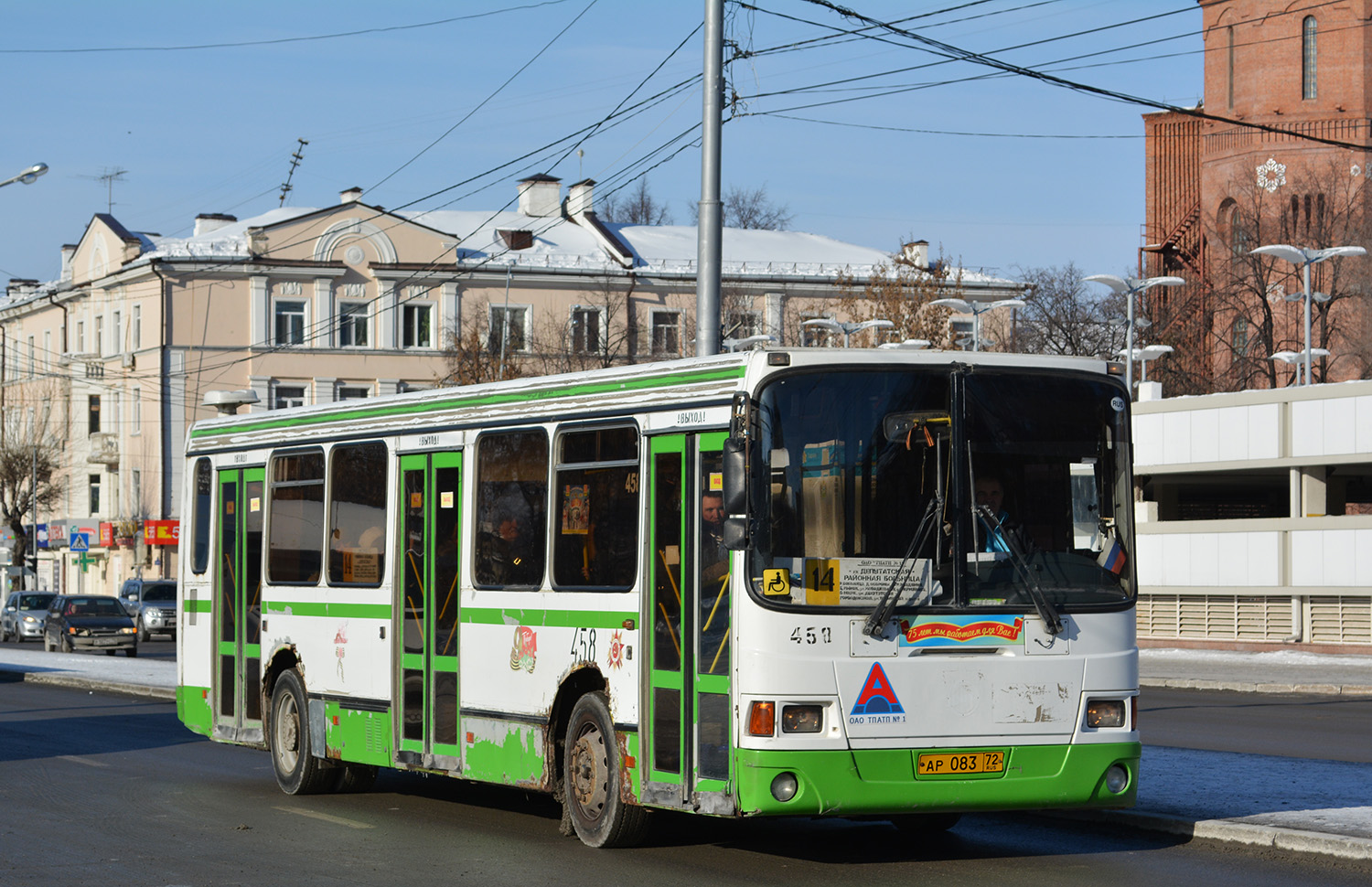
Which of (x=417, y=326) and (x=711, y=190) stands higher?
(x=417, y=326)

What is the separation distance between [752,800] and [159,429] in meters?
63.8

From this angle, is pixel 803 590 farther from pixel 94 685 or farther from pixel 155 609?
pixel 155 609

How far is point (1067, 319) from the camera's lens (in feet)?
249

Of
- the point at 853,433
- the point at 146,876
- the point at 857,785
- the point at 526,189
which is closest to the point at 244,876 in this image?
the point at 146,876

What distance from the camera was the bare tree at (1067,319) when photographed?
7206cm

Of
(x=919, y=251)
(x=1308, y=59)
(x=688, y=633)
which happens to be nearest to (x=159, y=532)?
(x=919, y=251)

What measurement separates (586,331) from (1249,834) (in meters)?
62.2

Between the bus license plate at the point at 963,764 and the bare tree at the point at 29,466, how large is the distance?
71.3 m

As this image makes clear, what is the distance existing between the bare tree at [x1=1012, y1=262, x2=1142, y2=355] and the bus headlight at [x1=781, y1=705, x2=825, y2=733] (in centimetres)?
6075

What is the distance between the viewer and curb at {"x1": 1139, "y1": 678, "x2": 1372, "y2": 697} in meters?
27.9

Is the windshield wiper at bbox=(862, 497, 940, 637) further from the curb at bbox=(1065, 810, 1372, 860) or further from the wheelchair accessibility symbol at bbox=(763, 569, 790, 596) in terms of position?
the curb at bbox=(1065, 810, 1372, 860)

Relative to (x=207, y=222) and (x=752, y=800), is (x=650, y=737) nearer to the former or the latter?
(x=752, y=800)

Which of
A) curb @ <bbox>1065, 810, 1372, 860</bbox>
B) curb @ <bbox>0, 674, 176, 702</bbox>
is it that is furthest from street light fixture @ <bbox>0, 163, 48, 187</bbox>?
curb @ <bbox>1065, 810, 1372, 860</bbox>

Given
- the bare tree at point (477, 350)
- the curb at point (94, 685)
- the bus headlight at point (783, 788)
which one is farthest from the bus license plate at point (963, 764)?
the bare tree at point (477, 350)
